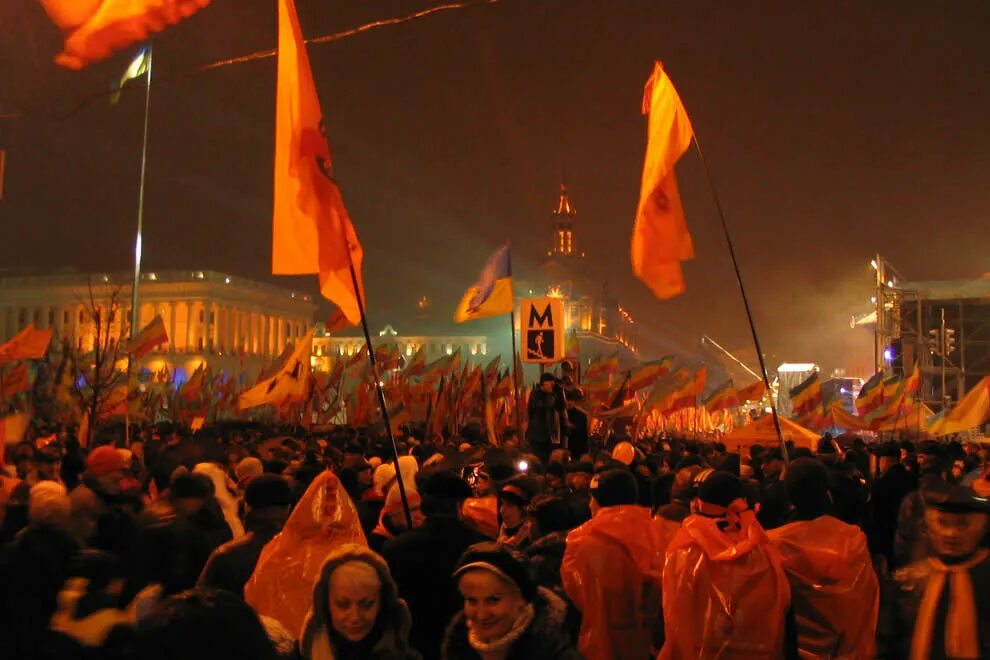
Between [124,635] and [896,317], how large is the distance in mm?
37777

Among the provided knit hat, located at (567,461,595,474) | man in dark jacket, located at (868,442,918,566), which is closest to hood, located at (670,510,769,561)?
knit hat, located at (567,461,595,474)

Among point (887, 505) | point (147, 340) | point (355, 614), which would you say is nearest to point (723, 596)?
point (355, 614)

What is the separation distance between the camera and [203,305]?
77875 millimetres

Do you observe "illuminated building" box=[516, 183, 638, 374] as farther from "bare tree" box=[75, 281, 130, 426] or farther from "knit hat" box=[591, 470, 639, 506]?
"knit hat" box=[591, 470, 639, 506]

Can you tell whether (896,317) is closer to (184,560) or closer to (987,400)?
(987,400)

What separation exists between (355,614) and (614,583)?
1686 millimetres

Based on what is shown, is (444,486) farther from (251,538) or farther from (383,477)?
(383,477)

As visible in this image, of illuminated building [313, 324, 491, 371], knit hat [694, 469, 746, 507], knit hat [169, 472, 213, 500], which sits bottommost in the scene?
knit hat [169, 472, 213, 500]

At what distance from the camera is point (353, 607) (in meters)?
3.23

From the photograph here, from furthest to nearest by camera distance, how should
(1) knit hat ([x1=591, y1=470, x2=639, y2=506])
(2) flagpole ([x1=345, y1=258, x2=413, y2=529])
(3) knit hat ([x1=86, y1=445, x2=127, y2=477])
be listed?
(3) knit hat ([x1=86, y1=445, x2=127, y2=477]), (2) flagpole ([x1=345, y1=258, x2=413, y2=529]), (1) knit hat ([x1=591, y1=470, x2=639, y2=506])

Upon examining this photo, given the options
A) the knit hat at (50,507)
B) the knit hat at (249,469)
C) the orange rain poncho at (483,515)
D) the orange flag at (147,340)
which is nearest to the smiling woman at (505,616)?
the knit hat at (50,507)

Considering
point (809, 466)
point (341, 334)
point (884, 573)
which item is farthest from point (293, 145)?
point (341, 334)

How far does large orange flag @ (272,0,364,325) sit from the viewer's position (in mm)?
5672

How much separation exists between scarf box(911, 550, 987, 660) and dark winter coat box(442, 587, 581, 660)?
40.2 inches
